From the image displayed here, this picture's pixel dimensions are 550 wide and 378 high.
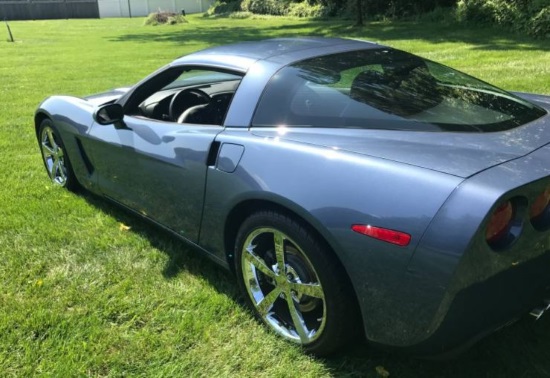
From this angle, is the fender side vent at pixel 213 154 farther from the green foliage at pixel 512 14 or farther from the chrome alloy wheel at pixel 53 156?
the green foliage at pixel 512 14

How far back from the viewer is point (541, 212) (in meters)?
1.95

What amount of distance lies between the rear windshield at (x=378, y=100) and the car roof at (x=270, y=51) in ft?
0.30

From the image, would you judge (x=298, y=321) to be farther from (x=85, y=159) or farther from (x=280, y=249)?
(x=85, y=159)

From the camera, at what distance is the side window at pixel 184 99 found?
3.29 m

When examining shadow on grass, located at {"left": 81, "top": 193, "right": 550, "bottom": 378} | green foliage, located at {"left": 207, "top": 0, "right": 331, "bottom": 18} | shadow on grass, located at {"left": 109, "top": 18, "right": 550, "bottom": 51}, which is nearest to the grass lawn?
shadow on grass, located at {"left": 81, "top": 193, "right": 550, "bottom": 378}

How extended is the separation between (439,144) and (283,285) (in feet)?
3.12

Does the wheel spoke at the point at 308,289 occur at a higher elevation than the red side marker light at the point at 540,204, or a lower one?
lower

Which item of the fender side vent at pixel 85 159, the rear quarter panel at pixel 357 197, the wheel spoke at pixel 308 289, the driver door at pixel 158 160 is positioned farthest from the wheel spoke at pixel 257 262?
the fender side vent at pixel 85 159

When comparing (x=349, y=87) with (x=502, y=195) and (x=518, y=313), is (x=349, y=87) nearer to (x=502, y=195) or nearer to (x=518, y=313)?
(x=502, y=195)

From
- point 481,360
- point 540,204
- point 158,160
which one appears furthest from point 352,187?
point 158,160

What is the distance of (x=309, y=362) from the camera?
2.40 m

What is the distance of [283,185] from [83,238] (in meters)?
2.10

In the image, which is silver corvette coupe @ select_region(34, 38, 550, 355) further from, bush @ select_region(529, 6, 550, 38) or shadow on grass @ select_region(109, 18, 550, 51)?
bush @ select_region(529, 6, 550, 38)

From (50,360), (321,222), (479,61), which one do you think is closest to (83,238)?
(50,360)
